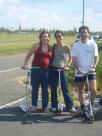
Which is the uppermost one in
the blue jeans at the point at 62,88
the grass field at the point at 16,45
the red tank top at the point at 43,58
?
the red tank top at the point at 43,58

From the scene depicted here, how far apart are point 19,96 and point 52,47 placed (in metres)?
3.52

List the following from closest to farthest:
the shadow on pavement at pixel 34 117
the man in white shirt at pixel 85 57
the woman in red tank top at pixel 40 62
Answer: the shadow on pavement at pixel 34 117 → the man in white shirt at pixel 85 57 → the woman in red tank top at pixel 40 62

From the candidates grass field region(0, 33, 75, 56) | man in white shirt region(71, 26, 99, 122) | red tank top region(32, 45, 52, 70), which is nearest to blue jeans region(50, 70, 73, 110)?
red tank top region(32, 45, 52, 70)

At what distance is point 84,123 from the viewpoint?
382 inches

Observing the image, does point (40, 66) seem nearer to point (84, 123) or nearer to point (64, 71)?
point (64, 71)

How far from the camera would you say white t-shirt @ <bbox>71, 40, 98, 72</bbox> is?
10203 mm

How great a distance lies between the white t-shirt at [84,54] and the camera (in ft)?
33.5

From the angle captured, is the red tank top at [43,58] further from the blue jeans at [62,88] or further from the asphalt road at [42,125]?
the asphalt road at [42,125]

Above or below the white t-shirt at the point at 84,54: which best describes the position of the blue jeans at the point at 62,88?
below

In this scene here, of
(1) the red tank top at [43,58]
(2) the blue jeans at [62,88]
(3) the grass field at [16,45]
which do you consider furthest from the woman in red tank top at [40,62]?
(3) the grass field at [16,45]

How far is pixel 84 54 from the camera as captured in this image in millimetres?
10219

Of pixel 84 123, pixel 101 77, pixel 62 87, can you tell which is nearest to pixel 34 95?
pixel 62 87

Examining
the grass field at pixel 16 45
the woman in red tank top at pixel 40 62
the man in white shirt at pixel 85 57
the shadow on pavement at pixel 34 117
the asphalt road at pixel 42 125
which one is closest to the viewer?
the asphalt road at pixel 42 125

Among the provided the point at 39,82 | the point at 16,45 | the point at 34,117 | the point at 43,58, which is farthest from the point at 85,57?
the point at 16,45
